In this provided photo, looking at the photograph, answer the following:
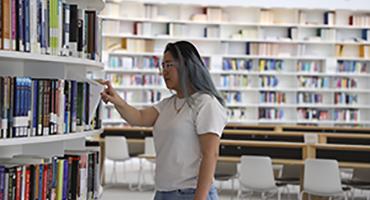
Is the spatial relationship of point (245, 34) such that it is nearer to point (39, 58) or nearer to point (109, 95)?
point (109, 95)

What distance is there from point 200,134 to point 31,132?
0.78 meters

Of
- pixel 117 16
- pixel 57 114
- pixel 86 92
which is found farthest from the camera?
pixel 117 16

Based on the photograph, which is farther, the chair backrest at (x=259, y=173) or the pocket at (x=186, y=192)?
the chair backrest at (x=259, y=173)

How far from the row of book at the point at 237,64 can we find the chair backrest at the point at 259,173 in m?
5.99

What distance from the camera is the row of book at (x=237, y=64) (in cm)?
1256

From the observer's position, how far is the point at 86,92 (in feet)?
9.86

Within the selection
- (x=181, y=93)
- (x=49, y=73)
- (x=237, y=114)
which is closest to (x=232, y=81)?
(x=237, y=114)

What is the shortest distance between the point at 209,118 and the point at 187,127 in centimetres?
11

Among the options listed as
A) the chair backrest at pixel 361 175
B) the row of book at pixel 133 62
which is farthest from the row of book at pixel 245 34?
the chair backrest at pixel 361 175

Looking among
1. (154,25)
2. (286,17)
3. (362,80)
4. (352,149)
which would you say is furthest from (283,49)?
(352,149)

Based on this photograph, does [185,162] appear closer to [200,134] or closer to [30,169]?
[200,134]

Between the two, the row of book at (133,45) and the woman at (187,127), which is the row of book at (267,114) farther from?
the woman at (187,127)

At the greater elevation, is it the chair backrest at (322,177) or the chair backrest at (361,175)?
the chair backrest at (322,177)

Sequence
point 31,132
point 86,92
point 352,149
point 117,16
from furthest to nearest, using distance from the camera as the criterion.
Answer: point 117,16, point 352,149, point 86,92, point 31,132
